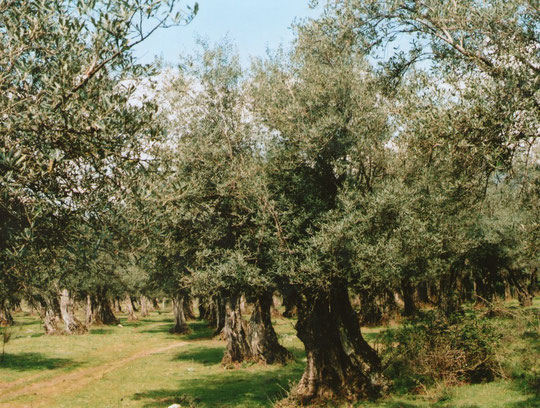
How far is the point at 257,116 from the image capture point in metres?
21.5

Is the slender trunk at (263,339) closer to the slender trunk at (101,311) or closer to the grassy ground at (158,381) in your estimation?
the grassy ground at (158,381)

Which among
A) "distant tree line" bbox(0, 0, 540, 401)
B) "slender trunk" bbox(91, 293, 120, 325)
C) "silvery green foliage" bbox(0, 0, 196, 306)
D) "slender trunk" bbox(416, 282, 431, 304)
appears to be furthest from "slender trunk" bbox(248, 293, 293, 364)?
"slender trunk" bbox(91, 293, 120, 325)

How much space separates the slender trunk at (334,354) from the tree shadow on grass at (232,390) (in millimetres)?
1339

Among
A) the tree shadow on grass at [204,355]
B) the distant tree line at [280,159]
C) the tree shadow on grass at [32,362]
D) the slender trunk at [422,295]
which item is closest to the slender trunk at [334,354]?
the distant tree line at [280,159]

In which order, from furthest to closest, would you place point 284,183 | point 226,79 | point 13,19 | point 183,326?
point 183,326, point 226,79, point 284,183, point 13,19

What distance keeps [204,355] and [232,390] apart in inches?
569

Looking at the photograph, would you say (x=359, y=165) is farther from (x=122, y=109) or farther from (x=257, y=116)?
(x=122, y=109)

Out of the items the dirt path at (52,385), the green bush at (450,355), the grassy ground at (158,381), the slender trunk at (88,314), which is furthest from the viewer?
the slender trunk at (88,314)

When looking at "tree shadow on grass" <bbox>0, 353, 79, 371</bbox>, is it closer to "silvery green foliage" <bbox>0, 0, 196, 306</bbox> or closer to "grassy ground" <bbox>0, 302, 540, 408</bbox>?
"grassy ground" <bbox>0, 302, 540, 408</bbox>

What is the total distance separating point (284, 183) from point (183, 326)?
143 feet

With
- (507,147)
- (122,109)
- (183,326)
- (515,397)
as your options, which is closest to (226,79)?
(122,109)

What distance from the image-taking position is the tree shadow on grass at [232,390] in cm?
2152

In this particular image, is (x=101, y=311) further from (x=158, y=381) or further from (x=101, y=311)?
(x=158, y=381)

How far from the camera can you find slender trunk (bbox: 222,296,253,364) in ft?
106
